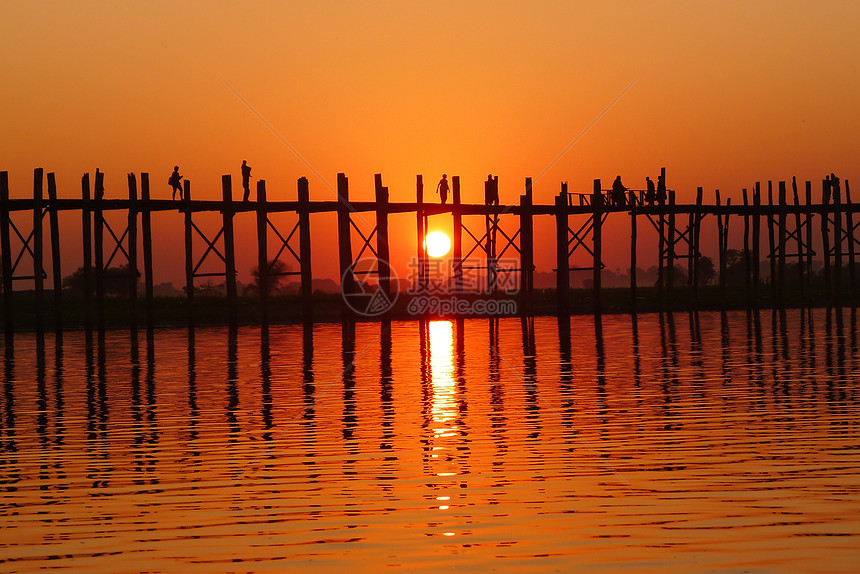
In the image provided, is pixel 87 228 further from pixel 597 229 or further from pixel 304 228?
pixel 597 229

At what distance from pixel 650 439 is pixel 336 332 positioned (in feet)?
70.6

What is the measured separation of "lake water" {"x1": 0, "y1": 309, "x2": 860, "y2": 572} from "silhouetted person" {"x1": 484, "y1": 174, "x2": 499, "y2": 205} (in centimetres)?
1616

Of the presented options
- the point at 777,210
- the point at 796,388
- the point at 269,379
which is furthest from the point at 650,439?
the point at 777,210

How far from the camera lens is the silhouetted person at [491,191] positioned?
35.5 meters

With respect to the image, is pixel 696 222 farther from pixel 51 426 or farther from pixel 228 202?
pixel 51 426

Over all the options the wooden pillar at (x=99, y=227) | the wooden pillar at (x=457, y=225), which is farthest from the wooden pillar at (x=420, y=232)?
the wooden pillar at (x=99, y=227)

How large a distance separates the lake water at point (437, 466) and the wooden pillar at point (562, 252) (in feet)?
55.0

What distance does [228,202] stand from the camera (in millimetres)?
30859

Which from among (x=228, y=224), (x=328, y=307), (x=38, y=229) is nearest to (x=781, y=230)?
(x=328, y=307)

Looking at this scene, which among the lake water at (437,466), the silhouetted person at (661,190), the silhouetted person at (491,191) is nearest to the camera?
the lake water at (437,466)

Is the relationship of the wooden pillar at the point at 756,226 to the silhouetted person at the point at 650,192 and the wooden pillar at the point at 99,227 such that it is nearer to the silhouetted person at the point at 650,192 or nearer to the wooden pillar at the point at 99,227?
the silhouetted person at the point at 650,192

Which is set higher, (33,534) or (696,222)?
(696,222)

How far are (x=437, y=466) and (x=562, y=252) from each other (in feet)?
90.4

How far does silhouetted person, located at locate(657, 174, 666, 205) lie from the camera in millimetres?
39156
